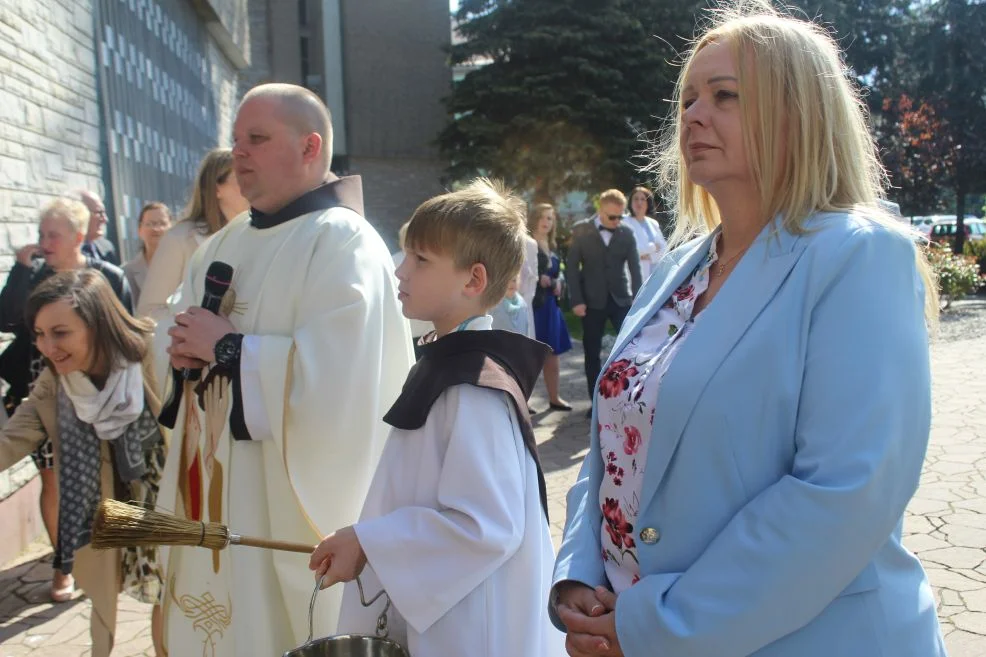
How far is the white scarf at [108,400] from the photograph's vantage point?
11.5 feet

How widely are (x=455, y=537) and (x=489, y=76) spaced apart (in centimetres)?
2197

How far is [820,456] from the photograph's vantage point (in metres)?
1.29

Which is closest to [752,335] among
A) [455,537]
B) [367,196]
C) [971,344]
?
[455,537]

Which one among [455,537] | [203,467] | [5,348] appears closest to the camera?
[455,537]

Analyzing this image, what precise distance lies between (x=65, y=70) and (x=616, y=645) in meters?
6.58

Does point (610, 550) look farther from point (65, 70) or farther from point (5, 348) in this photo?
point (65, 70)

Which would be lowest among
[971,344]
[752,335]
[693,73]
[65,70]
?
[971,344]

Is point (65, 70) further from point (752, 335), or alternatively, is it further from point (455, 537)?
point (752, 335)

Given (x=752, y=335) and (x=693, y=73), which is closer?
(x=752, y=335)

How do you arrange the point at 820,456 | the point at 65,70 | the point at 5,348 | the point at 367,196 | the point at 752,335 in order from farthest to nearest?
the point at 367,196 < the point at 65,70 < the point at 5,348 < the point at 752,335 < the point at 820,456

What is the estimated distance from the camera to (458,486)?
6.57 ft

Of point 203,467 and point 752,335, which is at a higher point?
point 752,335

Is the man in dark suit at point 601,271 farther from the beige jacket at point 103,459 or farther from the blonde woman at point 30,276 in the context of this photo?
the beige jacket at point 103,459

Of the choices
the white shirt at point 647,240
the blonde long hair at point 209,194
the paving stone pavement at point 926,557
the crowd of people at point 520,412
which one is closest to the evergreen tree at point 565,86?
the white shirt at point 647,240
